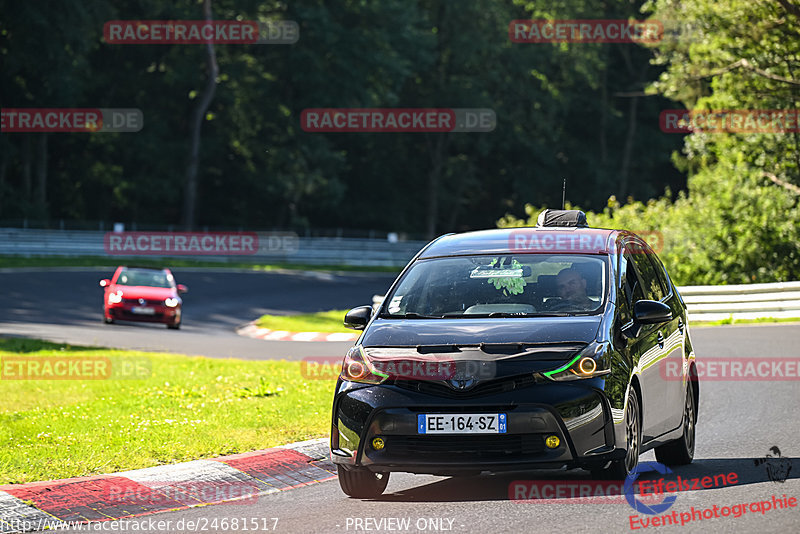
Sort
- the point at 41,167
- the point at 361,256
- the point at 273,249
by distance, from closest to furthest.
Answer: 1. the point at 273,249
2. the point at 361,256
3. the point at 41,167

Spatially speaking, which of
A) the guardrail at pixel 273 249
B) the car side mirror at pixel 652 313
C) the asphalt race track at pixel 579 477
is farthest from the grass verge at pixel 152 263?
the car side mirror at pixel 652 313

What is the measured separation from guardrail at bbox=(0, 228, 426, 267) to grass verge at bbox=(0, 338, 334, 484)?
3566 centimetres

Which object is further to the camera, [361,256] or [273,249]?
[361,256]

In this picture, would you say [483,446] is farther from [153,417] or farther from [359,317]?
[153,417]

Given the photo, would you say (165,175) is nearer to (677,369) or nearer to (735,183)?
(735,183)

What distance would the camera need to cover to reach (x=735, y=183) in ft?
111

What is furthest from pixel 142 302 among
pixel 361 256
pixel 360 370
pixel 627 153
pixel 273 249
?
pixel 627 153

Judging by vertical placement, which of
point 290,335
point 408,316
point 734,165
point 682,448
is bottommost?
point 290,335

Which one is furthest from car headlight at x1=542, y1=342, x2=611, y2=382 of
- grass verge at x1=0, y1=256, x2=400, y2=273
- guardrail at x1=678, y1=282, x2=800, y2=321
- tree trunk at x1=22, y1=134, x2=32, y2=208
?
tree trunk at x1=22, y1=134, x2=32, y2=208

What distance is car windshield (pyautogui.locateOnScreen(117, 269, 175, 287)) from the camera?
99.0 feet

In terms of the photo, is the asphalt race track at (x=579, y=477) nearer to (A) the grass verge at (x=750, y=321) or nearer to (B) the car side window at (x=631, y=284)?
(B) the car side window at (x=631, y=284)

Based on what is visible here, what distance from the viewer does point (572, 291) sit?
8414 millimetres

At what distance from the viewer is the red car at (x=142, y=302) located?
2923 cm

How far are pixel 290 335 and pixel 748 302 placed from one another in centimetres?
982
